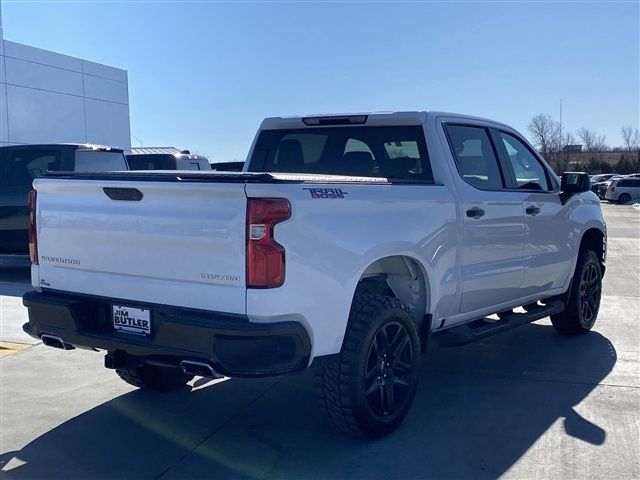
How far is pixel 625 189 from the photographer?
38688mm

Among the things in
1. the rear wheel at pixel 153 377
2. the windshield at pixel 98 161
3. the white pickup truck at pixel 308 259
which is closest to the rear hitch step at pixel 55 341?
the white pickup truck at pixel 308 259

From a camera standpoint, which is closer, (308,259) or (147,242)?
(308,259)

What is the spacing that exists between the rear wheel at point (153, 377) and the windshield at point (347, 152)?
180cm

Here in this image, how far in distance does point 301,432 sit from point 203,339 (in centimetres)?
133

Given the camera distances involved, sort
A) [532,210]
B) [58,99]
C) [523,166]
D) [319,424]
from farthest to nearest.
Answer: [58,99]
[523,166]
[532,210]
[319,424]

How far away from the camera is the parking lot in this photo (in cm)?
409

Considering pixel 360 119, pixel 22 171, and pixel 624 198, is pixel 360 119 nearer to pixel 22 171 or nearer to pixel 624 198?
pixel 22 171

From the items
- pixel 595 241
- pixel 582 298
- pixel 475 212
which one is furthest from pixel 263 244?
pixel 595 241

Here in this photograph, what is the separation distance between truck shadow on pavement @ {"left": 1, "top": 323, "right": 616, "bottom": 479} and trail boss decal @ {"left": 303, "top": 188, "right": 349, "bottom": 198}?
1.58 metres

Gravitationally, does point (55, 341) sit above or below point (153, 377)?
above

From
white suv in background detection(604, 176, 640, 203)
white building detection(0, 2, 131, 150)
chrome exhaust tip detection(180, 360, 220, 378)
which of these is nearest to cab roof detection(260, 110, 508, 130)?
chrome exhaust tip detection(180, 360, 220, 378)

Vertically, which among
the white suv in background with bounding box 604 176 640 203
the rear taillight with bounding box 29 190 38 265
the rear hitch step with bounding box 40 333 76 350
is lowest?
the white suv in background with bounding box 604 176 640 203

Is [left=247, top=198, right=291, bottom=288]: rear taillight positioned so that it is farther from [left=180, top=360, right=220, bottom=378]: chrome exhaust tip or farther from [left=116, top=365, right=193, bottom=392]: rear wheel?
[left=116, top=365, right=193, bottom=392]: rear wheel

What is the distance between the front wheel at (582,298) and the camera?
692cm
